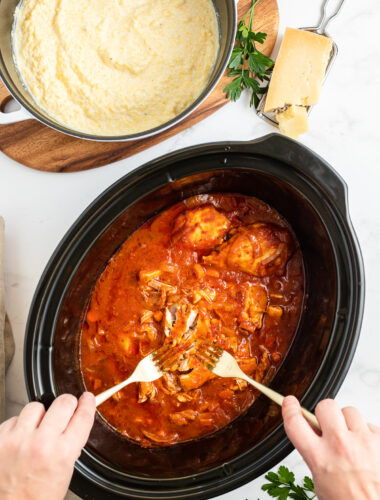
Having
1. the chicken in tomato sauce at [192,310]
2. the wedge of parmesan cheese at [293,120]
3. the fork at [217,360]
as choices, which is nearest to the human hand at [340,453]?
the fork at [217,360]

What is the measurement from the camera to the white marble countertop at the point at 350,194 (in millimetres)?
2350

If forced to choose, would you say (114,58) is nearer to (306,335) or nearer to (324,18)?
(324,18)

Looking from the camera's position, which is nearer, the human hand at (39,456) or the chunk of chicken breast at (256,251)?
the human hand at (39,456)

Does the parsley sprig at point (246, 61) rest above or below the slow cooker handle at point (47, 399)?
above

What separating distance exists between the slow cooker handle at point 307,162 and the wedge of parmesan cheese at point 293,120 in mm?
419

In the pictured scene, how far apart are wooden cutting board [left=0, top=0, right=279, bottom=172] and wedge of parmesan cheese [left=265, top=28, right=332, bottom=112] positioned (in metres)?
0.11

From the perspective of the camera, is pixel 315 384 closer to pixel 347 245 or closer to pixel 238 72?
pixel 347 245

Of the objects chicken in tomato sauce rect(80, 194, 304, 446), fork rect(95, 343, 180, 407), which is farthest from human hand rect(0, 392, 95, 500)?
chicken in tomato sauce rect(80, 194, 304, 446)

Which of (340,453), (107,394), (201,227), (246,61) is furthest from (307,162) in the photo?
(107,394)

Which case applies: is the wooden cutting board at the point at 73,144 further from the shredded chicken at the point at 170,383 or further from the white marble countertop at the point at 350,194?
the shredded chicken at the point at 170,383

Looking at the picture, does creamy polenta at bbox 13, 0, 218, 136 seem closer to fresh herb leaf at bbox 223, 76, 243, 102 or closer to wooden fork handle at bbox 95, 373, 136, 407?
fresh herb leaf at bbox 223, 76, 243, 102

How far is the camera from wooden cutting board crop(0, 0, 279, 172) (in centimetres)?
226

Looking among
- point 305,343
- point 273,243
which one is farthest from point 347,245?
point 305,343

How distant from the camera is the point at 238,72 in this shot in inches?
86.3
